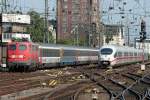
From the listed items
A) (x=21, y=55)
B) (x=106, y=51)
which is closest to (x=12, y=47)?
(x=21, y=55)

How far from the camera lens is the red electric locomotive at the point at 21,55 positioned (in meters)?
42.7

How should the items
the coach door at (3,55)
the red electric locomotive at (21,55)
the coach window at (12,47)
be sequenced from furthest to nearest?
the coach door at (3,55) → the coach window at (12,47) → the red electric locomotive at (21,55)

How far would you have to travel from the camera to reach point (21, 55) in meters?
43.1

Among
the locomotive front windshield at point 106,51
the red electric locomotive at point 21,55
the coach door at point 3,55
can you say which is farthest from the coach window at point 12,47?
the locomotive front windshield at point 106,51

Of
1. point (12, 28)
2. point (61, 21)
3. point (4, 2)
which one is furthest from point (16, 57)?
point (61, 21)

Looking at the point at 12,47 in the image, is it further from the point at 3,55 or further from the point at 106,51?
the point at 106,51

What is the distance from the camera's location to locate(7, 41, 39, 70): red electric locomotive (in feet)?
140

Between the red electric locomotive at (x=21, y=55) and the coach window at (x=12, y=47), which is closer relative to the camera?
the red electric locomotive at (x=21, y=55)

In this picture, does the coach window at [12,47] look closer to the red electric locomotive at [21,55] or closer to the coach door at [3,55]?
the red electric locomotive at [21,55]

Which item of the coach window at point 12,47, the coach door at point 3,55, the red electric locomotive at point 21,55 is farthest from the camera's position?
the coach door at point 3,55

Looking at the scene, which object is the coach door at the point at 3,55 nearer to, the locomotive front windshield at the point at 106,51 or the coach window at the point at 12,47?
the coach window at the point at 12,47

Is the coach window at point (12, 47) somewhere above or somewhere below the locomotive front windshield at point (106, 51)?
above

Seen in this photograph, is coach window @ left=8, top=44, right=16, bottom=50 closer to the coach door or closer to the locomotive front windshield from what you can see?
the coach door

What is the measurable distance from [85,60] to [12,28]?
17279 mm
